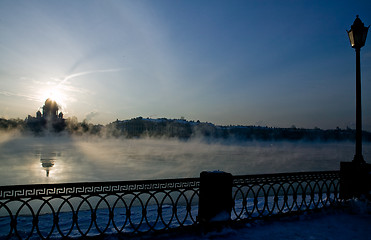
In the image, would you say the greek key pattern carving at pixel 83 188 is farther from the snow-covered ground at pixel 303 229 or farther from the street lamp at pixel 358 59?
the street lamp at pixel 358 59

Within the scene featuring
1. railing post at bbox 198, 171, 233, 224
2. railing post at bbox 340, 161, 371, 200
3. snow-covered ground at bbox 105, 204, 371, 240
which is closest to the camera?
snow-covered ground at bbox 105, 204, 371, 240

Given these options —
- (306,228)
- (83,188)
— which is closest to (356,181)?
(306,228)

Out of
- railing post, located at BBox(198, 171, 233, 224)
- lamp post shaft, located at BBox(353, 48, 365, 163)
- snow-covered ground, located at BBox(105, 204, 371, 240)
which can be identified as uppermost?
lamp post shaft, located at BBox(353, 48, 365, 163)

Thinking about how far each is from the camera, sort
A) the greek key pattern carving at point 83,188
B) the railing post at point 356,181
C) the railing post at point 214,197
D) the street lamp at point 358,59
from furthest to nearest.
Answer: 1. the street lamp at point 358,59
2. the railing post at point 356,181
3. the railing post at point 214,197
4. the greek key pattern carving at point 83,188

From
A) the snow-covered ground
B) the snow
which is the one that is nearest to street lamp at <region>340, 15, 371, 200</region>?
the snow

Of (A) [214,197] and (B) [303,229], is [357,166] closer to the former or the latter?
(B) [303,229]

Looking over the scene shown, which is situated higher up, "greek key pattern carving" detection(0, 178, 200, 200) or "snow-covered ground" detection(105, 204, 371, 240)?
"greek key pattern carving" detection(0, 178, 200, 200)

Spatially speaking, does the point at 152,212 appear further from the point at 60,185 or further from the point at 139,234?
the point at 60,185

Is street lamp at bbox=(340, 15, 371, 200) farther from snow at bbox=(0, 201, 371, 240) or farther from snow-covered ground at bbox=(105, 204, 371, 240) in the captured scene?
snow-covered ground at bbox=(105, 204, 371, 240)

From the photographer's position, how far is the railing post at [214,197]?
4.83m

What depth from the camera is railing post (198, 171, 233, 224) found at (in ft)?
15.9

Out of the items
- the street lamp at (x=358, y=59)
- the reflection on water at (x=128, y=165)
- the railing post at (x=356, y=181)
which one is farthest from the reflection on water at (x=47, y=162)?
the street lamp at (x=358, y=59)

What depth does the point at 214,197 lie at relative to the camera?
4848 millimetres

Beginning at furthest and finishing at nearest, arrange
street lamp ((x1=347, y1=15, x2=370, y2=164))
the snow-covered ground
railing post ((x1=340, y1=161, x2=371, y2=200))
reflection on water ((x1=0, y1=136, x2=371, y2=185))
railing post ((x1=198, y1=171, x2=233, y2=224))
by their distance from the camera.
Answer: reflection on water ((x1=0, y1=136, x2=371, y2=185))
street lamp ((x1=347, y1=15, x2=370, y2=164))
railing post ((x1=340, y1=161, x2=371, y2=200))
railing post ((x1=198, y1=171, x2=233, y2=224))
the snow-covered ground
